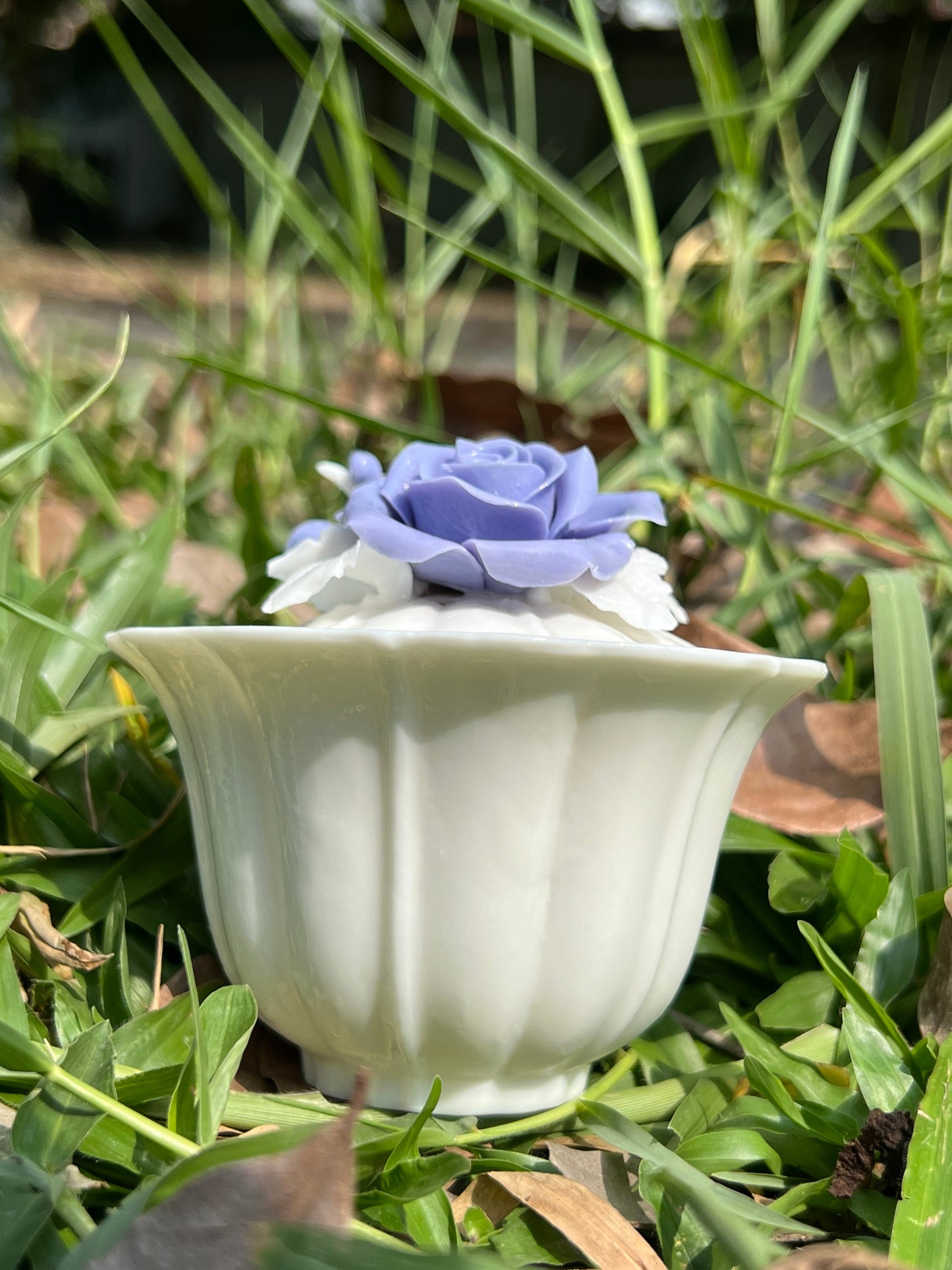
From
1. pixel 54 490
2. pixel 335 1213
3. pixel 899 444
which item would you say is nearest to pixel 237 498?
pixel 54 490

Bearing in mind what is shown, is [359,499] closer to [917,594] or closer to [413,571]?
[413,571]

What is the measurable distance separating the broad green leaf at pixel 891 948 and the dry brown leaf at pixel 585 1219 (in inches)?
5.2

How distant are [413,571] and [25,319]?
77cm

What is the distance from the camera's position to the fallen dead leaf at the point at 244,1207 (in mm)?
196

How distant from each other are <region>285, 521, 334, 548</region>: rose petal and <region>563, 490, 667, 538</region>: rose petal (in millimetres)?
91

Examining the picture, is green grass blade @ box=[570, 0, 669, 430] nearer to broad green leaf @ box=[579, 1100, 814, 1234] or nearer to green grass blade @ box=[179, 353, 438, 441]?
green grass blade @ box=[179, 353, 438, 441]

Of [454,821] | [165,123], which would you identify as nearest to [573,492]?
[454,821]

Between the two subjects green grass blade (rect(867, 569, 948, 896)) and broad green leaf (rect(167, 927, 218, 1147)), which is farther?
green grass blade (rect(867, 569, 948, 896))

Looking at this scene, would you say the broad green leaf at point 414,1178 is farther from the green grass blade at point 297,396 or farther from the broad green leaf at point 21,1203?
the green grass blade at point 297,396

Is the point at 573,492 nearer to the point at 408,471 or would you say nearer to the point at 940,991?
the point at 408,471

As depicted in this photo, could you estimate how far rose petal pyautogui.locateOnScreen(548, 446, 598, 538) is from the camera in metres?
0.39

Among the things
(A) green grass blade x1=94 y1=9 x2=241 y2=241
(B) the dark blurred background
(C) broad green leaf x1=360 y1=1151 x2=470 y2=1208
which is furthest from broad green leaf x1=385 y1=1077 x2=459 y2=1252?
(B) the dark blurred background

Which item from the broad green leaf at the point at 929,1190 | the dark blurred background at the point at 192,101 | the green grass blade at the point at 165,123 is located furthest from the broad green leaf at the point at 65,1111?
the dark blurred background at the point at 192,101

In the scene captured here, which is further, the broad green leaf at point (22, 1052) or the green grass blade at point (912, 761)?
the green grass blade at point (912, 761)
